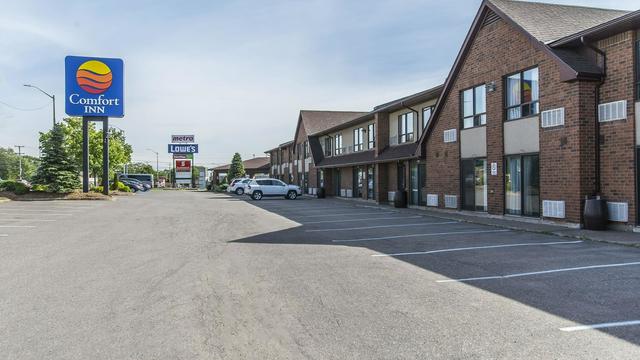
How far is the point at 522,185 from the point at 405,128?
1115 centimetres

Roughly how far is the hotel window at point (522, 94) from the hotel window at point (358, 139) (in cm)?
1651

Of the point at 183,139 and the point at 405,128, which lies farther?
the point at 183,139

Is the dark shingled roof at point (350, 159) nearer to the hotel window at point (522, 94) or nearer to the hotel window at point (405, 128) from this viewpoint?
the hotel window at point (405, 128)

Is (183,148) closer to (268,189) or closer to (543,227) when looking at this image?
(268,189)

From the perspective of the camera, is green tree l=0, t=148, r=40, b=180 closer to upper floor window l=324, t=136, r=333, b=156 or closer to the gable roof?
upper floor window l=324, t=136, r=333, b=156

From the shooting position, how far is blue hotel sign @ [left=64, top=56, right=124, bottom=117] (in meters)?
32.8

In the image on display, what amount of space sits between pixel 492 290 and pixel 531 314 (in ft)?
4.20

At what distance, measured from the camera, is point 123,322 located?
573 centimetres

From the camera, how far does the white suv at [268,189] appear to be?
3847 cm

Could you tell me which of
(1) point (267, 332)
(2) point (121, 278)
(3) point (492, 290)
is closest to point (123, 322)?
(1) point (267, 332)

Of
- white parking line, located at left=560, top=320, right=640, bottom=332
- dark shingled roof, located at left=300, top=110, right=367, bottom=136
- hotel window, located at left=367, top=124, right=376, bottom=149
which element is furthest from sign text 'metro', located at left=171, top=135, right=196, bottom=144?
white parking line, located at left=560, top=320, right=640, bottom=332

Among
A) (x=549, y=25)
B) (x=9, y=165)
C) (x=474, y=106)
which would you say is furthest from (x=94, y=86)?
(x=9, y=165)

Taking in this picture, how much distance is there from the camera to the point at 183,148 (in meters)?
83.1

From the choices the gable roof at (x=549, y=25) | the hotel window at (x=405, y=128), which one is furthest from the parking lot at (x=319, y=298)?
the hotel window at (x=405, y=128)
